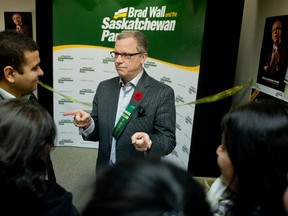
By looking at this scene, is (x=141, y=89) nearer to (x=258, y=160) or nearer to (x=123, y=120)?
(x=123, y=120)

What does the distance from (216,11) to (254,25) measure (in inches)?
20.4

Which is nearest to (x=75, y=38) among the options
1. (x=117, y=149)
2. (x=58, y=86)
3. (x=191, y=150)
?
(x=58, y=86)

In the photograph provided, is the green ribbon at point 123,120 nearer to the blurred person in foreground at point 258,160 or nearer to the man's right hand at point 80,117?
the man's right hand at point 80,117

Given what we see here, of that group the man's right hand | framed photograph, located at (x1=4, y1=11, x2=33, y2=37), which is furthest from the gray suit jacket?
framed photograph, located at (x1=4, y1=11, x2=33, y2=37)

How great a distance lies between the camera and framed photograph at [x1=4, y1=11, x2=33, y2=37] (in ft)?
16.6

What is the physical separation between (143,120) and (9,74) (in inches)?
32.1

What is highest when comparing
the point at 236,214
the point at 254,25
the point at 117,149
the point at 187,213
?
the point at 254,25

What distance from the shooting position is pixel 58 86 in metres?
4.25

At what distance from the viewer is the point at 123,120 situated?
1.85 metres

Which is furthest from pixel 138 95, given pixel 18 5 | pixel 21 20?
pixel 18 5

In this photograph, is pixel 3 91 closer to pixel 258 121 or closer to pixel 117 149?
pixel 117 149

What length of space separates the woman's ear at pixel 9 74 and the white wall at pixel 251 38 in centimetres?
235

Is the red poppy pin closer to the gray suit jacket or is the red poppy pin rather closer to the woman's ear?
the gray suit jacket

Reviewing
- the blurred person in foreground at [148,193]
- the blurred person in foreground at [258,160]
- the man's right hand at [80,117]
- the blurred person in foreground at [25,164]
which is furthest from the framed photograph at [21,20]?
the blurred person in foreground at [148,193]
